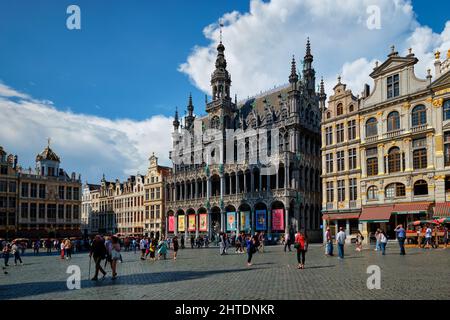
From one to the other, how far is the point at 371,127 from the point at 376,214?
9.08 m

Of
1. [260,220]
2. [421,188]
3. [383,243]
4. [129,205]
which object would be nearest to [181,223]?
[260,220]

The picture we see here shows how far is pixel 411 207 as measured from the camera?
1455 inches

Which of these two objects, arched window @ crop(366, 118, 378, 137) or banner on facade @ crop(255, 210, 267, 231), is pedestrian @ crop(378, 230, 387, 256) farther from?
banner on facade @ crop(255, 210, 267, 231)

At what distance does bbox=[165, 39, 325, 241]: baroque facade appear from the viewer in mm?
52969

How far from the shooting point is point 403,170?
38.5m

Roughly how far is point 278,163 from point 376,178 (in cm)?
1490

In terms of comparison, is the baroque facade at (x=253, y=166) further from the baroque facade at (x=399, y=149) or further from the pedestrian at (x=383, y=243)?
the pedestrian at (x=383, y=243)

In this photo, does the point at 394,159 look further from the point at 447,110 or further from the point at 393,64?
the point at 393,64

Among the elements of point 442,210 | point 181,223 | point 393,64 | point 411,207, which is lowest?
point 181,223

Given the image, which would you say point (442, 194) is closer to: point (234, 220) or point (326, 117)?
point (326, 117)

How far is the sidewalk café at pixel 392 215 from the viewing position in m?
36.3

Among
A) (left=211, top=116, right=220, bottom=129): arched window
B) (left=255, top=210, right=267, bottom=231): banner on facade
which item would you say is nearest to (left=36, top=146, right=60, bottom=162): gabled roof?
(left=211, top=116, right=220, bottom=129): arched window

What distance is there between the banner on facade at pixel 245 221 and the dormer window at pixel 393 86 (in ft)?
81.2

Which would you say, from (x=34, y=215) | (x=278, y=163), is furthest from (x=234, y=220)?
(x=34, y=215)
